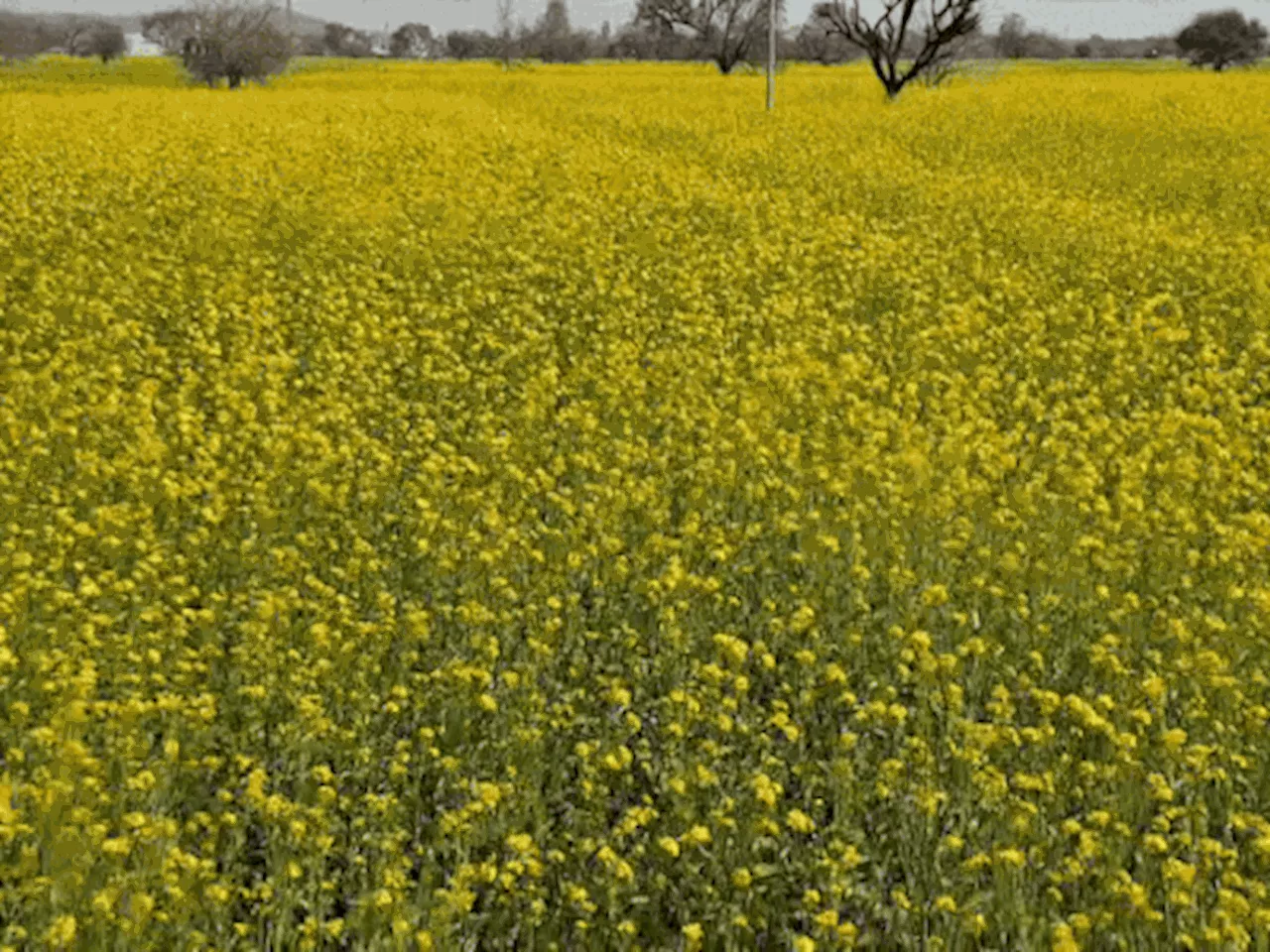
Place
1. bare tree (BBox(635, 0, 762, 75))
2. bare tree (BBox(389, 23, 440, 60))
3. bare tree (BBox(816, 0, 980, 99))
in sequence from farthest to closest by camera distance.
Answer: bare tree (BBox(389, 23, 440, 60))
bare tree (BBox(635, 0, 762, 75))
bare tree (BBox(816, 0, 980, 99))

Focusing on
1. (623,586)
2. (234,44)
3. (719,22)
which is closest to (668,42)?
(719,22)

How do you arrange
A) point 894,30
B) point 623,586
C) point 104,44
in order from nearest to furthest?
point 623,586 < point 894,30 < point 104,44

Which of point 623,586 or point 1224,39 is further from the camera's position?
point 1224,39

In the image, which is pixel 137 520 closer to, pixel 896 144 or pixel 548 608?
→ pixel 548 608

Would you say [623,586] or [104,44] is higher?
[104,44]

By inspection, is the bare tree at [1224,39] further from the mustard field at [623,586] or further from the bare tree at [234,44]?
the mustard field at [623,586]

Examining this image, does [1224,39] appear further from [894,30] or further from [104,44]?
[104,44]

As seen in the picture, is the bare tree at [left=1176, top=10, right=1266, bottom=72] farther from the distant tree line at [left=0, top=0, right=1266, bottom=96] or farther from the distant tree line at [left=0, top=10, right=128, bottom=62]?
the distant tree line at [left=0, top=10, right=128, bottom=62]

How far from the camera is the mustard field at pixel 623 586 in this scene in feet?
13.4

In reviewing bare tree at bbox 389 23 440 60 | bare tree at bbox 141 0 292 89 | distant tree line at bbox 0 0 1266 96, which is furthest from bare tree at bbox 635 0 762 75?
bare tree at bbox 389 23 440 60

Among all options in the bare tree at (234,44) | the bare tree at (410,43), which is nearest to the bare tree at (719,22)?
the bare tree at (234,44)

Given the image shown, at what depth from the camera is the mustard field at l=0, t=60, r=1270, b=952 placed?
409cm

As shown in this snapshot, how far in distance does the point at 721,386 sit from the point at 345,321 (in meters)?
3.26

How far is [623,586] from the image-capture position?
6145mm
